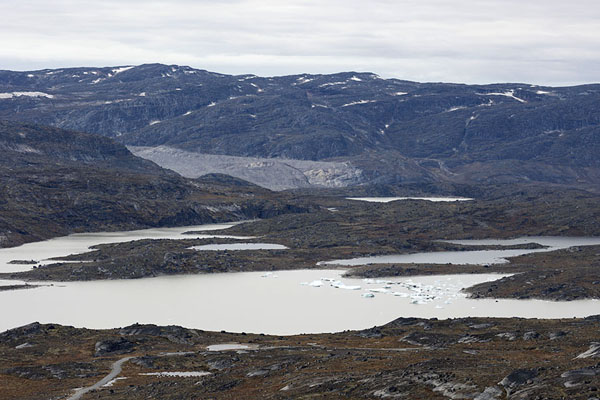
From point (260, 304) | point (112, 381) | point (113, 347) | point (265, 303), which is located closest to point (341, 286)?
point (265, 303)

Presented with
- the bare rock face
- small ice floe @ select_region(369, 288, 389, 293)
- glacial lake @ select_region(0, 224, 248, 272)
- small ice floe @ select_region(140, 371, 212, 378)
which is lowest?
glacial lake @ select_region(0, 224, 248, 272)

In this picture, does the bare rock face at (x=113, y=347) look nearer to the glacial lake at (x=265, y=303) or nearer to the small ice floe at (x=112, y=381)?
the small ice floe at (x=112, y=381)

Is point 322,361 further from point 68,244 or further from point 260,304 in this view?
point 68,244

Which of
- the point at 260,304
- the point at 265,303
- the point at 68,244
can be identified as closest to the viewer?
the point at 260,304

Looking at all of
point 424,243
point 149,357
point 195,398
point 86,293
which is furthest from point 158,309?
point 424,243

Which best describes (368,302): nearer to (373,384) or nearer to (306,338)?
(306,338)

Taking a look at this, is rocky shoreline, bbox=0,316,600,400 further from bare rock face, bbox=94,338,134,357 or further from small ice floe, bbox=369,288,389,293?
small ice floe, bbox=369,288,389,293

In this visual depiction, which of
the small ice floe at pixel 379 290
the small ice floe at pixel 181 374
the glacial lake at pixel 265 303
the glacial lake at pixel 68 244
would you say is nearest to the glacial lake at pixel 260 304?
the glacial lake at pixel 265 303

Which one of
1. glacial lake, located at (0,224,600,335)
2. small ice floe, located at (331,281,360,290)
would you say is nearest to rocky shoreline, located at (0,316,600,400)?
glacial lake, located at (0,224,600,335)
